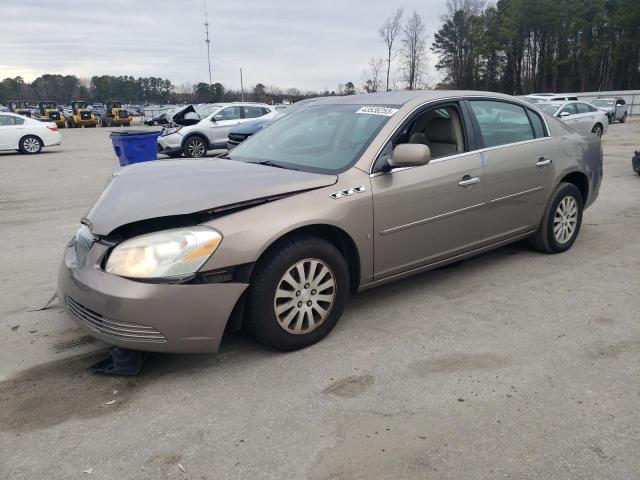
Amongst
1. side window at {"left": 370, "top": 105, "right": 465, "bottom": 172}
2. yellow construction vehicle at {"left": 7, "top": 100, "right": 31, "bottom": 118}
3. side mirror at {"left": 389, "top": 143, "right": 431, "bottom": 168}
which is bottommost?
side mirror at {"left": 389, "top": 143, "right": 431, "bottom": 168}

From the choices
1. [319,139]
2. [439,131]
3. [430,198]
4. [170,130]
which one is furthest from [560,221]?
[170,130]

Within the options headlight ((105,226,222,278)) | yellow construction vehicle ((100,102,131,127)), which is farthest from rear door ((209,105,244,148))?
yellow construction vehicle ((100,102,131,127))

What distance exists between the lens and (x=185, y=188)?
316 centimetres

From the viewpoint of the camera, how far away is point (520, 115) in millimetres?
4805

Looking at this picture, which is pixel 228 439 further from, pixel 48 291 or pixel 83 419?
pixel 48 291

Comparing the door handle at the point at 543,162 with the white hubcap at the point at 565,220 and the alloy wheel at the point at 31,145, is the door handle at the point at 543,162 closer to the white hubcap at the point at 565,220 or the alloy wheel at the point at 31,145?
the white hubcap at the point at 565,220

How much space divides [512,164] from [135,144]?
679 centimetres

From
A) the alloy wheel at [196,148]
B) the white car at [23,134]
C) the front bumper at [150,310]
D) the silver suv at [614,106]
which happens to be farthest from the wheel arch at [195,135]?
the silver suv at [614,106]

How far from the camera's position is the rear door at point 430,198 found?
3.62 meters

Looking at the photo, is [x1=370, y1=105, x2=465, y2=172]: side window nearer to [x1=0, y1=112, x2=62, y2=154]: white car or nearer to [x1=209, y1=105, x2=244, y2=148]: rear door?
[x1=209, y1=105, x2=244, y2=148]: rear door

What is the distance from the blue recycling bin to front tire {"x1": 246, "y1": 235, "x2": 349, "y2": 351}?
671cm

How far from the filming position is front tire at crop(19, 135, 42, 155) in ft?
60.7

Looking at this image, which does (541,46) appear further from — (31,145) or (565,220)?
(565,220)

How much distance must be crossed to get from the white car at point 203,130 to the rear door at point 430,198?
1171cm
